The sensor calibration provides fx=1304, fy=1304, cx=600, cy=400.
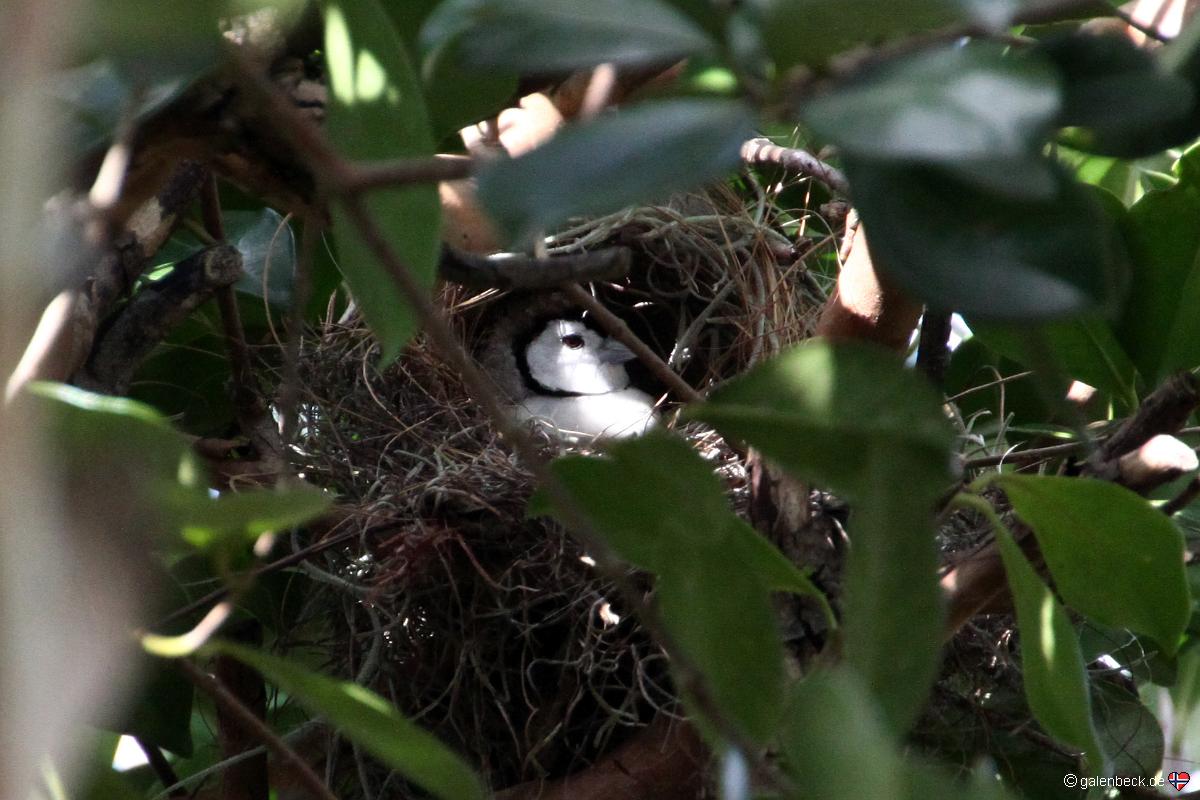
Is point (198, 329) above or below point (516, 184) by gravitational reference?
below

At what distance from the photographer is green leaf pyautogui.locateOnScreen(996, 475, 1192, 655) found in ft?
2.50

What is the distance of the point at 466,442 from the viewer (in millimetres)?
1729

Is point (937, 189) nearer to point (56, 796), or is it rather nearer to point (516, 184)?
point (516, 184)

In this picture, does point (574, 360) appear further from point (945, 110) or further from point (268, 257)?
point (945, 110)

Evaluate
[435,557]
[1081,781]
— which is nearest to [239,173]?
[435,557]

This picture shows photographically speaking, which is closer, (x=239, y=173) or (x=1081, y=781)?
(x=239, y=173)

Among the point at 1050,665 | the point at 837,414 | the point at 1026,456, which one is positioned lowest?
the point at 1026,456

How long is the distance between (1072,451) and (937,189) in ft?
2.81

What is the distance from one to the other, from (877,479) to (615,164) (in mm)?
175

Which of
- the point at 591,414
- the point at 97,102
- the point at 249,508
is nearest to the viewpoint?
the point at 249,508

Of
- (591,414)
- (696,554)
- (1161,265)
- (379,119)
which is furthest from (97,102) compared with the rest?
(591,414)

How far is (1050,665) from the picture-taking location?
2.42ft

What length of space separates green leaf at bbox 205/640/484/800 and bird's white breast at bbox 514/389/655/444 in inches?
51.6

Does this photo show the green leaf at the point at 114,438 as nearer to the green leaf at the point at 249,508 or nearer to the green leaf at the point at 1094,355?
the green leaf at the point at 249,508
